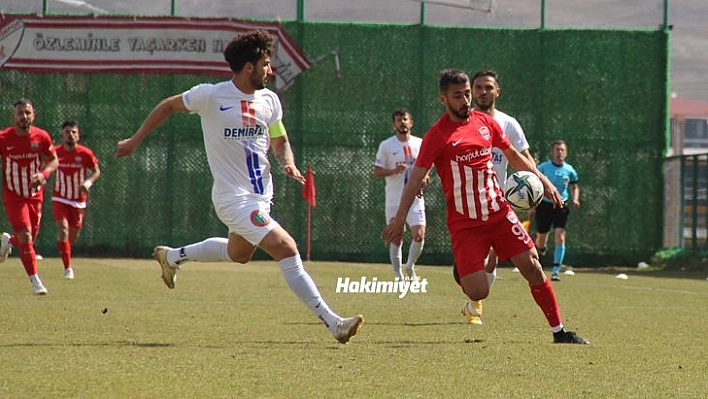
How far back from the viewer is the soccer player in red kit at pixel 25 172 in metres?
13.7

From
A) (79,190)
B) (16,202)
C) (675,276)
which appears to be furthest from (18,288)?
(675,276)

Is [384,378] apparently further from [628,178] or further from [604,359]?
[628,178]

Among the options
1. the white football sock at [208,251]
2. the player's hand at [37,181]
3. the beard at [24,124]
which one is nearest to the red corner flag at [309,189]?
the beard at [24,124]

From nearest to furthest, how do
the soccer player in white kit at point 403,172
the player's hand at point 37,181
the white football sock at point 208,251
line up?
the white football sock at point 208,251
the player's hand at point 37,181
the soccer player in white kit at point 403,172

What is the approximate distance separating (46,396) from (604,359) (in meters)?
3.58

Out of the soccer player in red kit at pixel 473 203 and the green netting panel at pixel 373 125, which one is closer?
the soccer player in red kit at pixel 473 203

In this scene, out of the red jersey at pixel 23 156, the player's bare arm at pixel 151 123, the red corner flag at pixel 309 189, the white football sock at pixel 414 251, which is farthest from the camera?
the red corner flag at pixel 309 189

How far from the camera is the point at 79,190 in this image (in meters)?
17.5

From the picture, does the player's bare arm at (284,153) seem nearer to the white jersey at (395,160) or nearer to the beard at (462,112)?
the beard at (462,112)

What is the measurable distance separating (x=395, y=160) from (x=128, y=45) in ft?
30.8

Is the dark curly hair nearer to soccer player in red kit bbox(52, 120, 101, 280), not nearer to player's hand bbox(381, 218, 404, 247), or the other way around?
player's hand bbox(381, 218, 404, 247)

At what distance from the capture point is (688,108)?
32.4 m

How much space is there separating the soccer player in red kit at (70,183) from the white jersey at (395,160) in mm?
3879

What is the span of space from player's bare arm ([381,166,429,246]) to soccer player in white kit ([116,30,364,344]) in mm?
689
